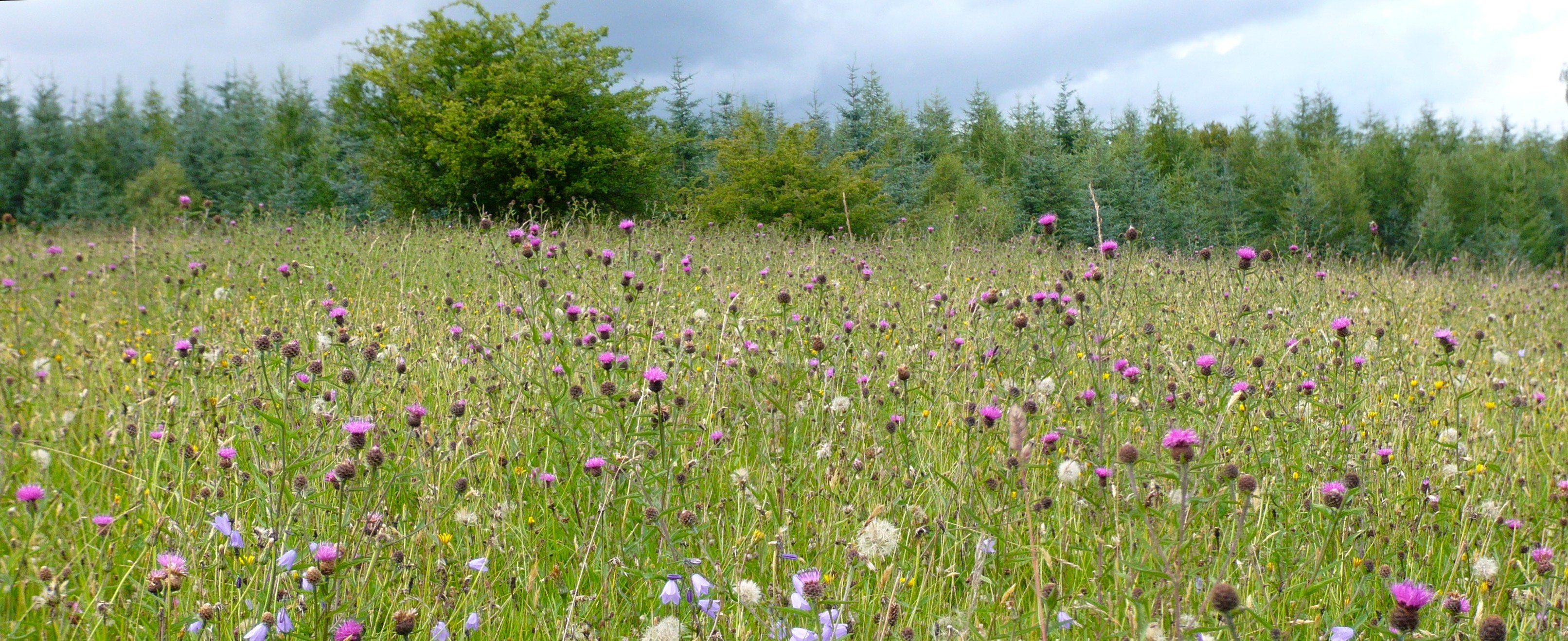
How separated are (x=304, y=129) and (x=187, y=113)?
5.73m

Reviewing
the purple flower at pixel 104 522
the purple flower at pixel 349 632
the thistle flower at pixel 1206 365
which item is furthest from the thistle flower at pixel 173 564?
the thistle flower at pixel 1206 365

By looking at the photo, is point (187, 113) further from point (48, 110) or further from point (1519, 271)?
point (1519, 271)

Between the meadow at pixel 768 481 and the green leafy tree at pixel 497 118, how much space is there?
12240 mm

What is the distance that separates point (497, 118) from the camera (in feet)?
51.2

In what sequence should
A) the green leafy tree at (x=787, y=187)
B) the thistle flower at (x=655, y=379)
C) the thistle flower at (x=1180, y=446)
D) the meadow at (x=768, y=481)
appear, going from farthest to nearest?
the green leafy tree at (x=787, y=187), the thistle flower at (x=655, y=379), the meadow at (x=768, y=481), the thistle flower at (x=1180, y=446)

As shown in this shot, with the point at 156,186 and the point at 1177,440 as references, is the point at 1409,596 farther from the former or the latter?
the point at 156,186

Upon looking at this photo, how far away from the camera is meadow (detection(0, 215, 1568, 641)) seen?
50.9 inches

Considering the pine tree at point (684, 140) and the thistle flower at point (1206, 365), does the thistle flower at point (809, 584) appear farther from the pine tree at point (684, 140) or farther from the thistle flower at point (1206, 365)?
the pine tree at point (684, 140)

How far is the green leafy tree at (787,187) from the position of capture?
13.8 m

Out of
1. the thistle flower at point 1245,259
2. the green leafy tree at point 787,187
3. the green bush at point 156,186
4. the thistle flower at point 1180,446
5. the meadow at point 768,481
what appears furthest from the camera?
the green bush at point 156,186

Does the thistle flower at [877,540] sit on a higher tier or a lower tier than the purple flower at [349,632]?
higher

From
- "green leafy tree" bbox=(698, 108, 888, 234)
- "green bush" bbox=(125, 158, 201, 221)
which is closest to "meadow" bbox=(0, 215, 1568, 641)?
"green leafy tree" bbox=(698, 108, 888, 234)

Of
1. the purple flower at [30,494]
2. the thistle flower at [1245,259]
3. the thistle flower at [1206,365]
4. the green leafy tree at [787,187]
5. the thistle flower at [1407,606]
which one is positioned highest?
the green leafy tree at [787,187]

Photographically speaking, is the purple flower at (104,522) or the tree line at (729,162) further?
the tree line at (729,162)
